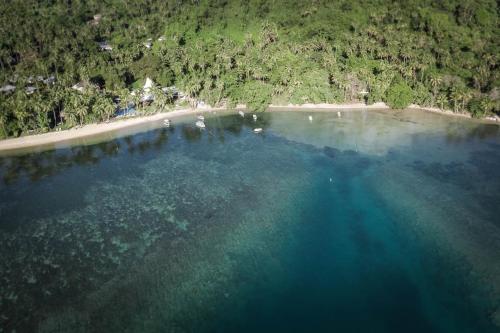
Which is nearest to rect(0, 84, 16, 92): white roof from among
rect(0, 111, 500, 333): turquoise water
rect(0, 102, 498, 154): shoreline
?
rect(0, 102, 498, 154): shoreline

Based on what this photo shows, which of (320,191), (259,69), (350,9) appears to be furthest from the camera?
(350,9)

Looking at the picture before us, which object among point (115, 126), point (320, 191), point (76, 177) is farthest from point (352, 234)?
point (115, 126)

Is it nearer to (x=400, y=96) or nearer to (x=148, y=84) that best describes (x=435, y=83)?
(x=400, y=96)

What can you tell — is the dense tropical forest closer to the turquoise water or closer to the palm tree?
the palm tree

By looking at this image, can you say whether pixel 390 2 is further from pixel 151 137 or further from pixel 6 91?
pixel 6 91

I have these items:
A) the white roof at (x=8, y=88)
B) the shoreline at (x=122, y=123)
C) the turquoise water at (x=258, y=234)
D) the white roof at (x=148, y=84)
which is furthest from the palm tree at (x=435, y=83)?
the white roof at (x=8, y=88)

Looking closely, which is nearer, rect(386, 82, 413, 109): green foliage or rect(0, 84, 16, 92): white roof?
rect(386, 82, 413, 109): green foliage
